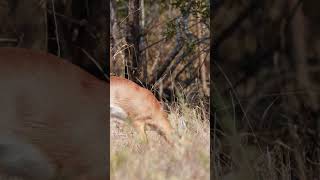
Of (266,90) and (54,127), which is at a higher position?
(266,90)

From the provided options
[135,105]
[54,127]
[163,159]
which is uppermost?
[135,105]

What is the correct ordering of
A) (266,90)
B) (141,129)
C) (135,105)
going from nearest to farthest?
(266,90) → (141,129) → (135,105)

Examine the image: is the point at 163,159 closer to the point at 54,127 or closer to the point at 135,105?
the point at 54,127

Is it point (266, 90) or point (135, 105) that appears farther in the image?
point (135, 105)

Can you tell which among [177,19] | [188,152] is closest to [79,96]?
[188,152]

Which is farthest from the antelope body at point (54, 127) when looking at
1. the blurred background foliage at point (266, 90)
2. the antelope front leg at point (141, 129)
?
the antelope front leg at point (141, 129)

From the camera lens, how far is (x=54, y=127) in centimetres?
241

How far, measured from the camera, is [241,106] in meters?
2.34

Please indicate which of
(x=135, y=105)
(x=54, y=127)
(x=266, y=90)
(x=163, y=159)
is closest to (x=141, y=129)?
(x=135, y=105)

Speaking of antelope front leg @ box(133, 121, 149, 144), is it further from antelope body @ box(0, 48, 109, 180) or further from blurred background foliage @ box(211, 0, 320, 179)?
blurred background foliage @ box(211, 0, 320, 179)

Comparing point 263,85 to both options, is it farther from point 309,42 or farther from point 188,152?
point 188,152

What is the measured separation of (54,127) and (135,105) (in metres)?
2.21

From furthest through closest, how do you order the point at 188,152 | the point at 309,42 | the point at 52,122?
the point at 188,152
the point at 52,122
the point at 309,42

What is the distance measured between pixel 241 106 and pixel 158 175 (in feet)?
1.37
